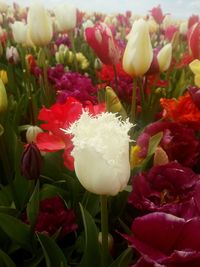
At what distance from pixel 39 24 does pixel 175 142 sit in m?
0.44

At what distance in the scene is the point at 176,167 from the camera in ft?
1.72

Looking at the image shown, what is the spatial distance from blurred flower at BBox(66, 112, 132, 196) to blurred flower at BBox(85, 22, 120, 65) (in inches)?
16.1

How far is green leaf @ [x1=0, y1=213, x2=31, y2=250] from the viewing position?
0.53 metres

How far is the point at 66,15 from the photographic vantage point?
3.56 feet

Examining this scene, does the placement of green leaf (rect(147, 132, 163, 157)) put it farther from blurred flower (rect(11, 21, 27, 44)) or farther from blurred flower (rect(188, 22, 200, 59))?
blurred flower (rect(11, 21, 27, 44))

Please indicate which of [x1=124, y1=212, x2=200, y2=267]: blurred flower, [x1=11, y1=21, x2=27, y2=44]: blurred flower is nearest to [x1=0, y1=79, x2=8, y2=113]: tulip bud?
[x1=124, y1=212, x2=200, y2=267]: blurred flower

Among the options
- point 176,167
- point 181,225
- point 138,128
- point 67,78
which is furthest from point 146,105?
point 181,225

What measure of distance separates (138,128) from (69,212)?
0.31m

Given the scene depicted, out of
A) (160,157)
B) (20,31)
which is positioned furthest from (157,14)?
(160,157)

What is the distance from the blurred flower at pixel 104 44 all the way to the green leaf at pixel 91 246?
1.32ft

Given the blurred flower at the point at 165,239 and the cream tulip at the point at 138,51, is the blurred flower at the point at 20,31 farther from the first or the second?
the blurred flower at the point at 165,239

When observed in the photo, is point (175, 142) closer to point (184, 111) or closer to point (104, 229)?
point (184, 111)

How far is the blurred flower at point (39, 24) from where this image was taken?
34.9 inches

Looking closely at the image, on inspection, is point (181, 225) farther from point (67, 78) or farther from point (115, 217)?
point (67, 78)
